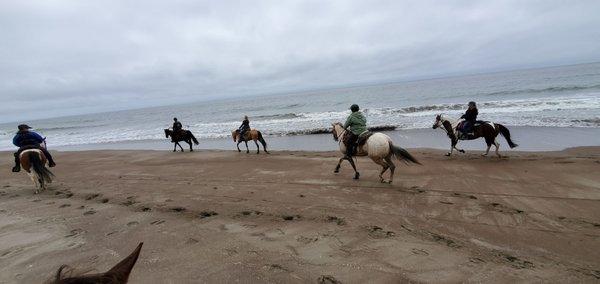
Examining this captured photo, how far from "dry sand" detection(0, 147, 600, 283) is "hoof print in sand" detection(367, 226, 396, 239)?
0.02 meters

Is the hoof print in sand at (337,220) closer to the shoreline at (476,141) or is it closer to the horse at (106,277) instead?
the horse at (106,277)

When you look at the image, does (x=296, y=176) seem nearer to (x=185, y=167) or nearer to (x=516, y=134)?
(x=185, y=167)

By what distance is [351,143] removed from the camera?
344 inches

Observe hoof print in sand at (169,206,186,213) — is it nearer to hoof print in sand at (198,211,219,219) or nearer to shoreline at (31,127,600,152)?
hoof print in sand at (198,211,219,219)

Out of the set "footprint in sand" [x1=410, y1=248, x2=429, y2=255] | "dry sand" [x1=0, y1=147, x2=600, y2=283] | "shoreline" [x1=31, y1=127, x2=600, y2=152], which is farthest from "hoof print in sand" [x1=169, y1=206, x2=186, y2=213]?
"shoreline" [x1=31, y1=127, x2=600, y2=152]

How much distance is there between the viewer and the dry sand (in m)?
3.98

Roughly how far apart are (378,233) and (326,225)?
0.87m

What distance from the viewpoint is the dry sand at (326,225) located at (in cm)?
398

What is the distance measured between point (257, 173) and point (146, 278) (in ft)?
21.3

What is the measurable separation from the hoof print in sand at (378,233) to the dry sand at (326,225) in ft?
0.05

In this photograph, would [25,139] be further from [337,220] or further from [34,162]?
[337,220]

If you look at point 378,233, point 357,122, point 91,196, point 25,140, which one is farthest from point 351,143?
point 25,140

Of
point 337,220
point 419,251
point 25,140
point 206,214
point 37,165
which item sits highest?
point 25,140

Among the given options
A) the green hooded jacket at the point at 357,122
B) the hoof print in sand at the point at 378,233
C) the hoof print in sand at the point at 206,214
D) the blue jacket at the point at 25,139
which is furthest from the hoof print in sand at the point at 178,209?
the blue jacket at the point at 25,139
